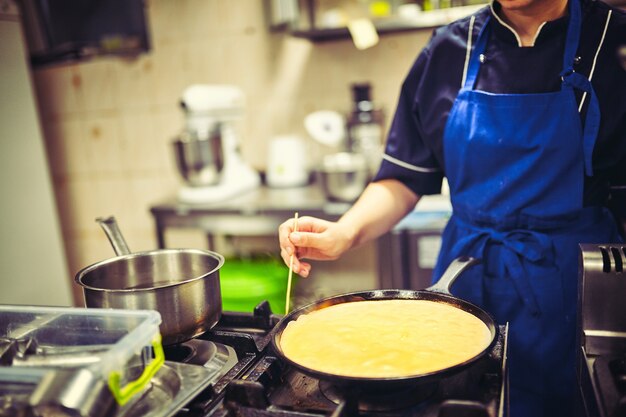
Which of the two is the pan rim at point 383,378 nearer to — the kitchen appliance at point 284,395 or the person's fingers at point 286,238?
the kitchen appliance at point 284,395

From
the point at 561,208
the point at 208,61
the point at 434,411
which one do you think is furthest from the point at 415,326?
the point at 208,61

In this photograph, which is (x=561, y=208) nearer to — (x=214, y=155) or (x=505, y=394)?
(x=505, y=394)

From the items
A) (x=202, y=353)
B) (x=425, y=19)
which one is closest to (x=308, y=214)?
(x=425, y=19)

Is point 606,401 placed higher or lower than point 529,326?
higher

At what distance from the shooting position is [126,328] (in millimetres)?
888

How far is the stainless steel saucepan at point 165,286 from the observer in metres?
1.02

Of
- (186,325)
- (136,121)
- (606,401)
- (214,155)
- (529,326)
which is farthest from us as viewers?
(136,121)

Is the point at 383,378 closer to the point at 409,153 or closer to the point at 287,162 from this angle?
the point at 409,153

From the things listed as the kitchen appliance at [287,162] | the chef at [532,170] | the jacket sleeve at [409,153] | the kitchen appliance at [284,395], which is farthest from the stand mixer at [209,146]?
the kitchen appliance at [284,395]

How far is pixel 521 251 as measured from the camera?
1.40 m

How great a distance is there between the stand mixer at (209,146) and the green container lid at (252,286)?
1.30 ft

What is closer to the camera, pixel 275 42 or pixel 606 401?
pixel 606 401

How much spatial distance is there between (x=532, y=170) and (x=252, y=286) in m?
1.66

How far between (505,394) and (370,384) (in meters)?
0.21
